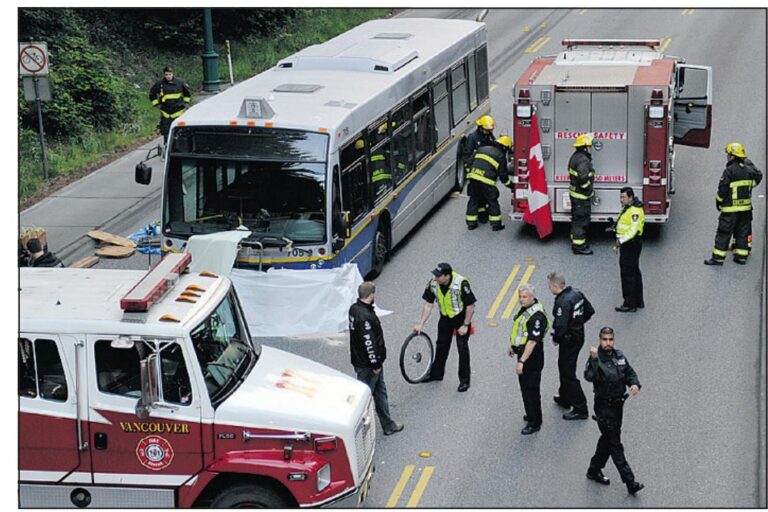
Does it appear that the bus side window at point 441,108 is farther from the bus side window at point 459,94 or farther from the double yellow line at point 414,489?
the double yellow line at point 414,489

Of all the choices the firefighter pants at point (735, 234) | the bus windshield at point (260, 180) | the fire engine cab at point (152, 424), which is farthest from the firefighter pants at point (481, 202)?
the fire engine cab at point (152, 424)

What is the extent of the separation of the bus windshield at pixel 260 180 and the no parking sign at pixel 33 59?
6949 mm

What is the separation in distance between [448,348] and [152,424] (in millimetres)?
5209

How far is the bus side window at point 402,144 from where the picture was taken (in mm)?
19219

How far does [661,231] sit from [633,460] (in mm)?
8243

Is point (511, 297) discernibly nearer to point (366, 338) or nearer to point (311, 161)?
point (311, 161)

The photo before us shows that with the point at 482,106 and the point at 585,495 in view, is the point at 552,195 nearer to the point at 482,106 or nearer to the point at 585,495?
the point at 482,106

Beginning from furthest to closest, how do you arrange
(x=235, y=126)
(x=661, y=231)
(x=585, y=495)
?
(x=661, y=231) → (x=235, y=126) → (x=585, y=495)

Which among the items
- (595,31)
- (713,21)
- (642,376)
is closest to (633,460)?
(642,376)

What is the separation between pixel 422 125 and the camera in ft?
67.7

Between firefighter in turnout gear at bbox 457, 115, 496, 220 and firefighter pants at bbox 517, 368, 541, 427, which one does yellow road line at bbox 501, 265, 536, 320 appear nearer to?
firefighter in turnout gear at bbox 457, 115, 496, 220

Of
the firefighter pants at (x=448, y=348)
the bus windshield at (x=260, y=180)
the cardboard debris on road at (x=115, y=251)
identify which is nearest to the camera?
Result: the firefighter pants at (x=448, y=348)

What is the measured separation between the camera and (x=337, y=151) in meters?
16.4

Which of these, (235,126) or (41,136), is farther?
(41,136)
